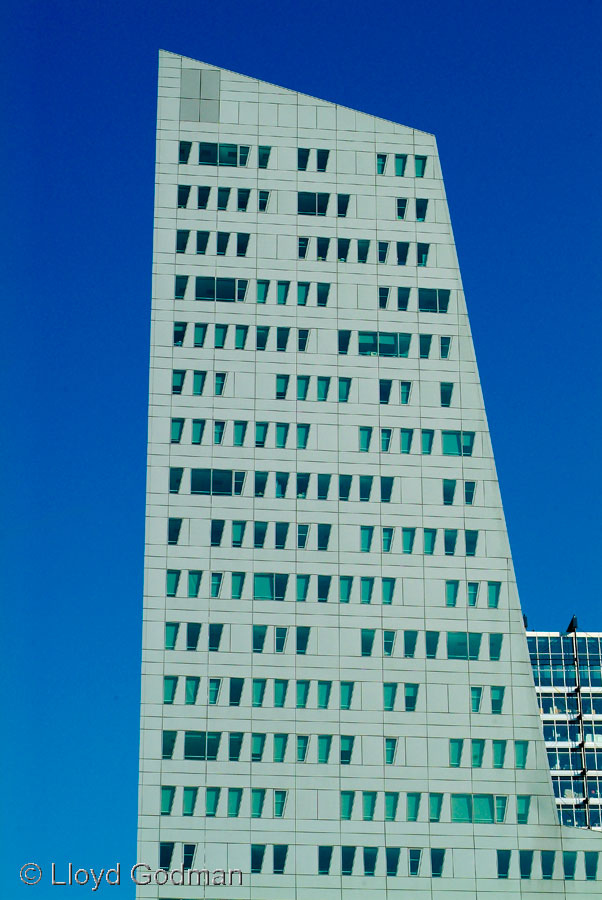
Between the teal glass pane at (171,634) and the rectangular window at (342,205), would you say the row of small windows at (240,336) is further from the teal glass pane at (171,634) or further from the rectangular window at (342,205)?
the teal glass pane at (171,634)

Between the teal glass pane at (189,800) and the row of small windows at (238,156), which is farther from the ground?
the row of small windows at (238,156)

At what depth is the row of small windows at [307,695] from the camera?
84688 mm

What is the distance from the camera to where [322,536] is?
88.8m

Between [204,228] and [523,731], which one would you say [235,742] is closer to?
[523,731]

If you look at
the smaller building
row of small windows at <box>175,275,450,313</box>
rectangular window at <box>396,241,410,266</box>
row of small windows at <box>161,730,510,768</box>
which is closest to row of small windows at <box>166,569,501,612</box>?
row of small windows at <box>161,730,510,768</box>

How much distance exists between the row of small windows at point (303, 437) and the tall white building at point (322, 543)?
13cm

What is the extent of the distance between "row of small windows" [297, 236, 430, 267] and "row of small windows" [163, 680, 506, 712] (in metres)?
25.8

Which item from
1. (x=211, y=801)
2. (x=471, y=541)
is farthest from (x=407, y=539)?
(x=211, y=801)

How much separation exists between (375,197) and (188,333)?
1657 centimetres

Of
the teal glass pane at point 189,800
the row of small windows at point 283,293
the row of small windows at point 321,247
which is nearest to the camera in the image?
the teal glass pane at point 189,800

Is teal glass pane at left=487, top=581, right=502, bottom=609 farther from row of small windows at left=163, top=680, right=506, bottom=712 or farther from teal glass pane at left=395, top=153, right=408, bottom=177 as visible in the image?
teal glass pane at left=395, top=153, right=408, bottom=177

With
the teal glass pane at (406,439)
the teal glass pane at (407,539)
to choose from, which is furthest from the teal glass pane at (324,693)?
the teal glass pane at (406,439)

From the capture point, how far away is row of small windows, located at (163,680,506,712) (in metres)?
84.7

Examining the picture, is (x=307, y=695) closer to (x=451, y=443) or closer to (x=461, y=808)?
(x=461, y=808)
